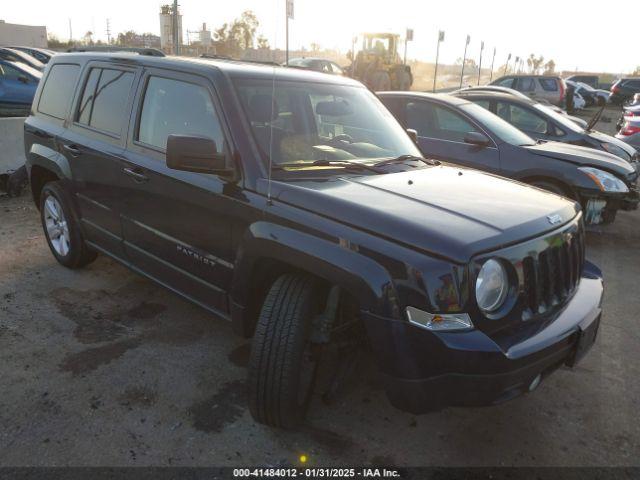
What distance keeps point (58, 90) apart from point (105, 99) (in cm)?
96

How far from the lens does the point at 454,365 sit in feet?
7.11

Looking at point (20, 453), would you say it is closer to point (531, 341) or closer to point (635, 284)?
point (531, 341)

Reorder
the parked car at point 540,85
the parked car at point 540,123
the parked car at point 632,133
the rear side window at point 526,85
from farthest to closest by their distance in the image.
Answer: the rear side window at point 526,85
the parked car at point 540,85
the parked car at point 632,133
the parked car at point 540,123

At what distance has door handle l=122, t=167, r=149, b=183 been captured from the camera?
3.41m

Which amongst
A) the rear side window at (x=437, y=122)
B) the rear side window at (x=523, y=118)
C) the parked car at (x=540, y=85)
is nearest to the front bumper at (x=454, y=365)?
the rear side window at (x=437, y=122)

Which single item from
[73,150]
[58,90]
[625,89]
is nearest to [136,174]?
[73,150]

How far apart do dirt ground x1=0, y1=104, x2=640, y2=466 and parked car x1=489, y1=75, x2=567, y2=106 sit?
16.3m

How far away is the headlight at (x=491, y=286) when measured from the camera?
225 centimetres

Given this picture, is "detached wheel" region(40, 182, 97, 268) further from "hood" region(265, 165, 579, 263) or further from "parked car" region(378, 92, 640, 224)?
"parked car" region(378, 92, 640, 224)

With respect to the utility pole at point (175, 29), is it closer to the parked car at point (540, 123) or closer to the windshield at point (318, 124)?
the parked car at point (540, 123)

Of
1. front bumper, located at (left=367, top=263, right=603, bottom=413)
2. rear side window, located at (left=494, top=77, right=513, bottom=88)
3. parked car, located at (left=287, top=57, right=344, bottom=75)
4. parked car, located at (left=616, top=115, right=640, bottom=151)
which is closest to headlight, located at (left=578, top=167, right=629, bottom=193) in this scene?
front bumper, located at (left=367, top=263, right=603, bottom=413)

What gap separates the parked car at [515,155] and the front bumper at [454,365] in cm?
415

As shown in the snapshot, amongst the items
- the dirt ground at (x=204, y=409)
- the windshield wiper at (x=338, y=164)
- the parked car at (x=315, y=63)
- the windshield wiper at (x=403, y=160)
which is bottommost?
the dirt ground at (x=204, y=409)

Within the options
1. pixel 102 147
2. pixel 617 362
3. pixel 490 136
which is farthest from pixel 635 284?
pixel 102 147
